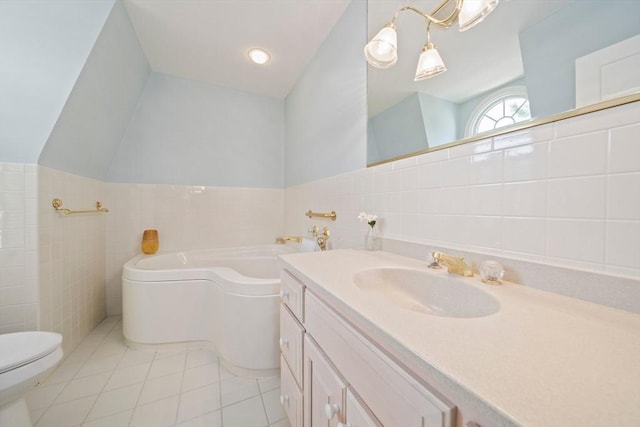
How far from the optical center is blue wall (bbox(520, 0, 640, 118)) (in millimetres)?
526

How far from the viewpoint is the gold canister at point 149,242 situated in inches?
81.3

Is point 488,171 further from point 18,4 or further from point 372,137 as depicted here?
point 18,4

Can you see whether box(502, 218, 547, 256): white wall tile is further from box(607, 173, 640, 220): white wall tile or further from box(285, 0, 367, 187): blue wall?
box(285, 0, 367, 187): blue wall

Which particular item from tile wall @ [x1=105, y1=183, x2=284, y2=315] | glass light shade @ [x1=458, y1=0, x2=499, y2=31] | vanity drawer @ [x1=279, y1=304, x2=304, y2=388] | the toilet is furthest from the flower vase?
tile wall @ [x1=105, y1=183, x2=284, y2=315]

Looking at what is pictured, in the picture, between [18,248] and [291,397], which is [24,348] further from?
[291,397]

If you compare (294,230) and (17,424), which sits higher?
(294,230)

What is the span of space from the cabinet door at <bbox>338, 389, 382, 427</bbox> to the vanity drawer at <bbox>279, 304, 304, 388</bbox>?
0.98 feet

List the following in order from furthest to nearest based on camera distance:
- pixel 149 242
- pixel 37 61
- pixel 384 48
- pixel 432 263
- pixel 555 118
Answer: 1. pixel 149 242
2. pixel 37 61
3. pixel 384 48
4. pixel 432 263
5. pixel 555 118

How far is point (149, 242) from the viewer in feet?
6.78

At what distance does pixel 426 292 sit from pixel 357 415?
0.45m

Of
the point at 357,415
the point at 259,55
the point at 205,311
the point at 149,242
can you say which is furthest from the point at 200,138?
the point at 357,415

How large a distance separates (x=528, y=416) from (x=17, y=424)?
1652 mm

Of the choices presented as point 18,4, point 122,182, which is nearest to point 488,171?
point 18,4

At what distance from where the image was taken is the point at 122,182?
6.88ft
